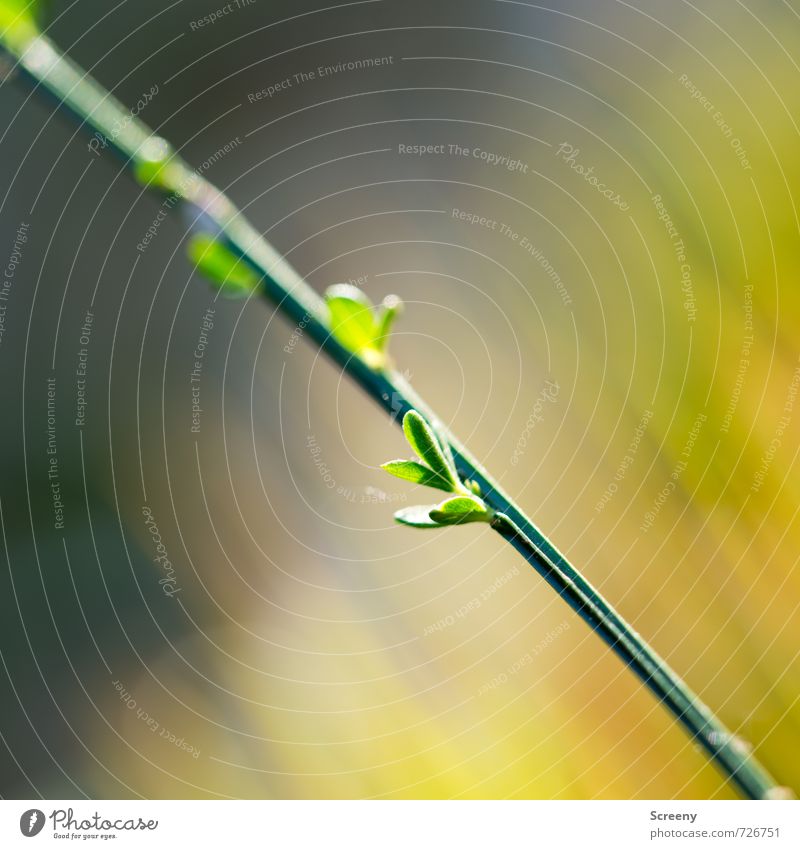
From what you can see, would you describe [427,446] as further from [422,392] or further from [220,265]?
[422,392]

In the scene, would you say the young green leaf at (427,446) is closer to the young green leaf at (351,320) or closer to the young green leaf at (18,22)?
the young green leaf at (351,320)

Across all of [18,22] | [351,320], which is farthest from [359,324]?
[18,22]

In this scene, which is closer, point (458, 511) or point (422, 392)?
point (458, 511)
